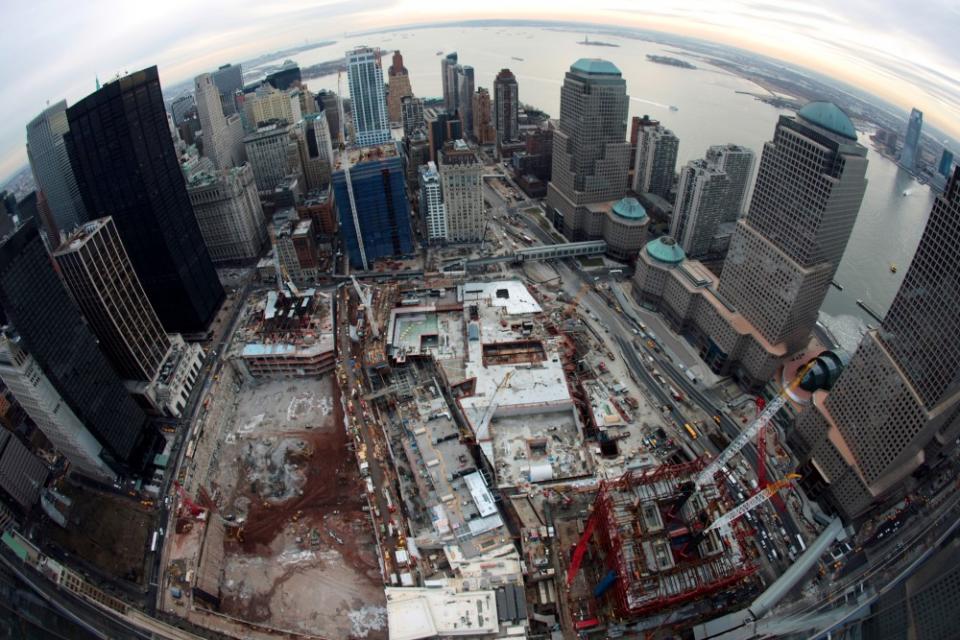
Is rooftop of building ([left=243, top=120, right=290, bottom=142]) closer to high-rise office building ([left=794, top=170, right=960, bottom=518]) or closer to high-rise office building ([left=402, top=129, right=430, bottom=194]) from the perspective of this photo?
high-rise office building ([left=402, top=129, right=430, bottom=194])

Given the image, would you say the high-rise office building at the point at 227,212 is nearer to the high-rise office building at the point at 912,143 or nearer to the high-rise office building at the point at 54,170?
the high-rise office building at the point at 54,170

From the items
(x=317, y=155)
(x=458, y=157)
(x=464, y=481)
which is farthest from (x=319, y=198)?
(x=464, y=481)

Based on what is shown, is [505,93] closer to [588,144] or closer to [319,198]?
[588,144]

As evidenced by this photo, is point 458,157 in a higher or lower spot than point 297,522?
higher

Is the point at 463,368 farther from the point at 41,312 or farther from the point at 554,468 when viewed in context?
the point at 41,312

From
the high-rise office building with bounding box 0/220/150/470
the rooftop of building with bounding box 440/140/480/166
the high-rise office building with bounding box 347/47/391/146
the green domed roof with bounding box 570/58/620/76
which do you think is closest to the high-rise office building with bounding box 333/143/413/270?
the rooftop of building with bounding box 440/140/480/166

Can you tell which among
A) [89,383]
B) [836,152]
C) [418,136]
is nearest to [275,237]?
[89,383]

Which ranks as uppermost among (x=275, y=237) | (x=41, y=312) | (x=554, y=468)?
(x=41, y=312)
